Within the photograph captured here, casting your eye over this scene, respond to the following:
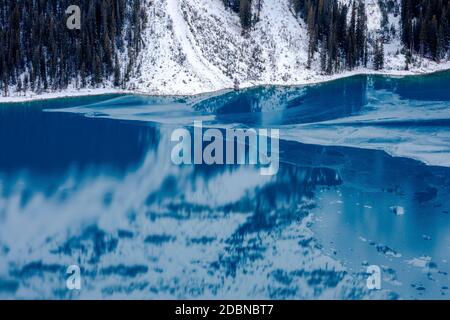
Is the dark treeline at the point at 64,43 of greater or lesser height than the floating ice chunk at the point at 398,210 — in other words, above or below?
above

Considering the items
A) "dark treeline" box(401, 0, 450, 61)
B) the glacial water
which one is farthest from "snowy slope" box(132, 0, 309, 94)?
"dark treeline" box(401, 0, 450, 61)

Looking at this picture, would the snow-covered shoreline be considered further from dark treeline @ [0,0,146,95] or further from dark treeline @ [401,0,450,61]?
dark treeline @ [401,0,450,61]

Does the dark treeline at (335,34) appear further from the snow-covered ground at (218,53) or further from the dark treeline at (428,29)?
the dark treeline at (428,29)

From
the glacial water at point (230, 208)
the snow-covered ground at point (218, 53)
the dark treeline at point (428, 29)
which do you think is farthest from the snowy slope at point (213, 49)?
the dark treeline at point (428, 29)

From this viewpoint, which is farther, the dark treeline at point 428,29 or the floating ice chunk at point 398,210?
the dark treeline at point 428,29

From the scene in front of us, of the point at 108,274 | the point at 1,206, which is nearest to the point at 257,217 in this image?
the point at 108,274

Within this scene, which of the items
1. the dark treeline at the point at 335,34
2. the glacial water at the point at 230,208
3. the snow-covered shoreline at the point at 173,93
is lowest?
the glacial water at the point at 230,208
